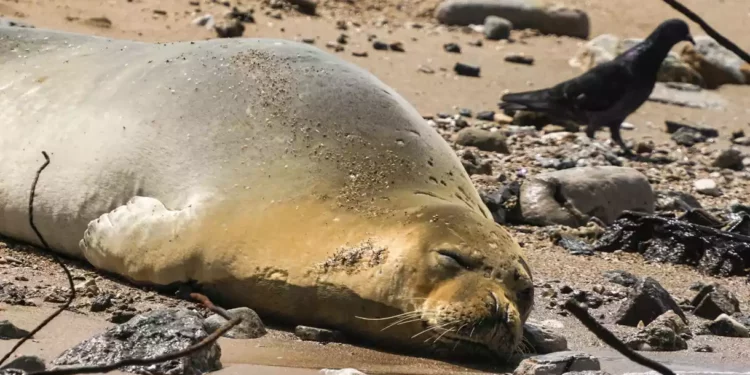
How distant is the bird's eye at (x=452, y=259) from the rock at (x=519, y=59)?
7.00m

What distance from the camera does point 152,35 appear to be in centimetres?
869

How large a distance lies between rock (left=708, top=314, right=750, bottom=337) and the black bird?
4.13m

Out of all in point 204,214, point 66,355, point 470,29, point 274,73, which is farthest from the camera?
point 470,29

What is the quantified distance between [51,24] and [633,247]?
4.88 m

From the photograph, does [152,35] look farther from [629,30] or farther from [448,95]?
[629,30]

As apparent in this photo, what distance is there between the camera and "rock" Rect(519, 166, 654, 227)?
5344 millimetres

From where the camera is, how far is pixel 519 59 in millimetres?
9992

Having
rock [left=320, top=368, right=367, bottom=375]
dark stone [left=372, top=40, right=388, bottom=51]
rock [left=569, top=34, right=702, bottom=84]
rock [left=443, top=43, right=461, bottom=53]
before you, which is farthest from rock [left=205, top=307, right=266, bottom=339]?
rock [left=569, top=34, right=702, bottom=84]

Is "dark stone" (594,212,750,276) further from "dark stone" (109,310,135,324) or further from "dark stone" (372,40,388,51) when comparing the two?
"dark stone" (372,40,388,51)

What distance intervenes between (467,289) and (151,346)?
0.74 metres

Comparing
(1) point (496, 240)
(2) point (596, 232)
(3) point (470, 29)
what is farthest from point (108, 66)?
(3) point (470, 29)

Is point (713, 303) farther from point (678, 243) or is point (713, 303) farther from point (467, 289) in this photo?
point (467, 289)

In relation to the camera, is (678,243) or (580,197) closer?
(678,243)

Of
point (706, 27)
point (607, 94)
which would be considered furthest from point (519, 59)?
point (706, 27)
